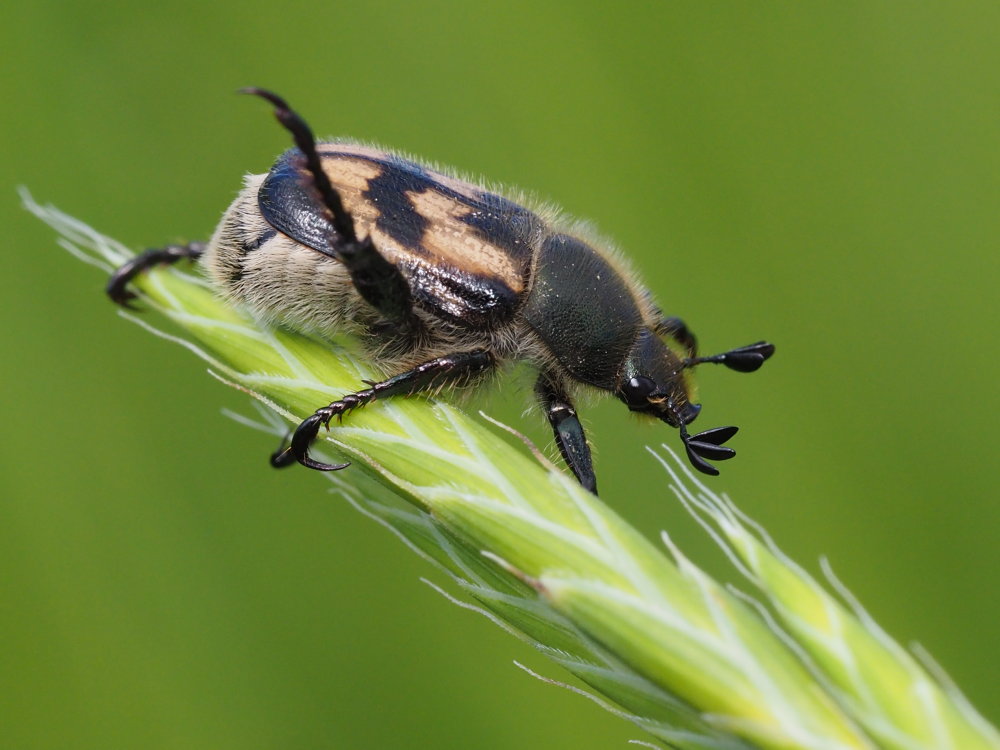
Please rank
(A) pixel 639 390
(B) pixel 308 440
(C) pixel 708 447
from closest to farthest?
(B) pixel 308 440, (C) pixel 708 447, (A) pixel 639 390

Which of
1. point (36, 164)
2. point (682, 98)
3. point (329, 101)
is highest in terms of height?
point (682, 98)

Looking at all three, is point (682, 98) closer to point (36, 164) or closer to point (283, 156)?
point (283, 156)

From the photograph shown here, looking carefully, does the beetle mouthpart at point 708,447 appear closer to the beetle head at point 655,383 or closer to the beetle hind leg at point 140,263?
the beetle head at point 655,383

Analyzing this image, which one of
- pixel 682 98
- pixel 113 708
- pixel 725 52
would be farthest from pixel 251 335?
pixel 725 52

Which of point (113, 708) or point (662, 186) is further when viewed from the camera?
point (662, 186)

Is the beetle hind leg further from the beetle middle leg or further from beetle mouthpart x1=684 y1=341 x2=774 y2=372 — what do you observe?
beetle mouthpart x1=684 y1=341 x2=774 y2=372

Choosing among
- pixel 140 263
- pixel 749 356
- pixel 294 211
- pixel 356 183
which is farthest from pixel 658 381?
pixel 140 263

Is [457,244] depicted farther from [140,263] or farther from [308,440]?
[140,263]

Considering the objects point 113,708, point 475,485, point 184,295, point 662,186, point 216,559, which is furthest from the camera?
point 662,186
